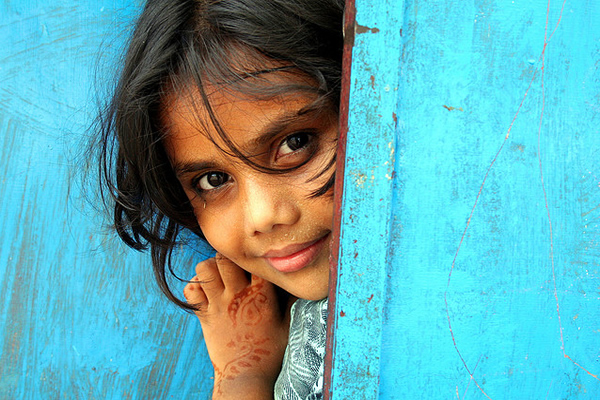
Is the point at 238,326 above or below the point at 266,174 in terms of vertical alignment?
below

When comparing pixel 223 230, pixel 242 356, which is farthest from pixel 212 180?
pixel 242 356

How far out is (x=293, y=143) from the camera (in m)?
0.77

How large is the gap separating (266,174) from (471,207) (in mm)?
343

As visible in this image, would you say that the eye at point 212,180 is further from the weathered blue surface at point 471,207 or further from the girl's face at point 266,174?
the weathered blue surface at point 471,207

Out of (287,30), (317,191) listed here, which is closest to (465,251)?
(317,191)

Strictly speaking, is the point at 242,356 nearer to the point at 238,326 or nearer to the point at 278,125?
the point at 238,326

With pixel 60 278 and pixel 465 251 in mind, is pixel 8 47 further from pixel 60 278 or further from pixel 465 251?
pixel 465 251

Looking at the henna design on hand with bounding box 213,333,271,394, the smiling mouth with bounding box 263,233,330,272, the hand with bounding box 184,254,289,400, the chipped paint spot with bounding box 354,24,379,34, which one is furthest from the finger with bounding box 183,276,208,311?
the chipped paint spot with bounding box 354,24,379,34

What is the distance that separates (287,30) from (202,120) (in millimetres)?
199

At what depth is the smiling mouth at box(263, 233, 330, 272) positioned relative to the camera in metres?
0.83

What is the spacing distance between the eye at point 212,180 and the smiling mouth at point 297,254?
16 centimetres

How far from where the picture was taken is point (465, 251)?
1.76 ft

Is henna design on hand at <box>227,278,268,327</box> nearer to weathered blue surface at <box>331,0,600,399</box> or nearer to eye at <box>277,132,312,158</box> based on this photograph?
eye at <box>277,132,312,158</box>

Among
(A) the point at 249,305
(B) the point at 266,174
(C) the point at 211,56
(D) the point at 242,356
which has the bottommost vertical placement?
(D) the point at 242,356
